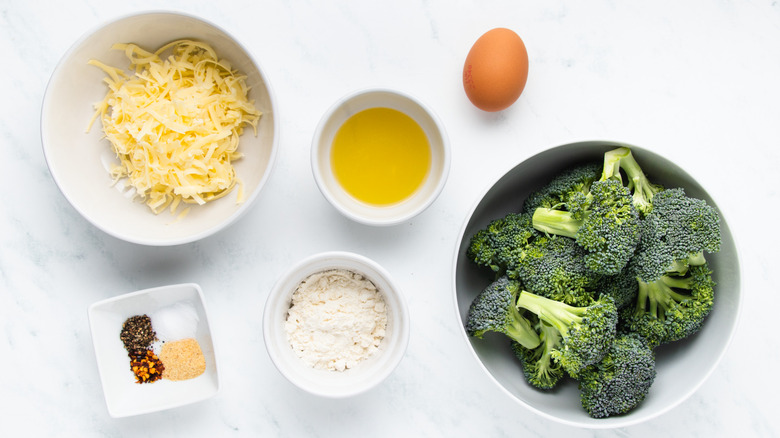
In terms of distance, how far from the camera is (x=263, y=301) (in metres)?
1.78

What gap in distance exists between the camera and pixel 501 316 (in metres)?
1.51

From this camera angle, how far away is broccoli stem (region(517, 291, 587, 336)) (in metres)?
1.48

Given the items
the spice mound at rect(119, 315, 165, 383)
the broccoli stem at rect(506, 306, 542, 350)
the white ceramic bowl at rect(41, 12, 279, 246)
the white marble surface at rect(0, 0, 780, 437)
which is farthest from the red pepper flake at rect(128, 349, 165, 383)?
the broccoli stem at rect(506, 306, 542, 350)

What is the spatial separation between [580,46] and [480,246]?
2.33ft

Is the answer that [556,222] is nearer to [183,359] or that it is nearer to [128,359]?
[183,359]

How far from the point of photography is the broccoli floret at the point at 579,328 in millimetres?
1454

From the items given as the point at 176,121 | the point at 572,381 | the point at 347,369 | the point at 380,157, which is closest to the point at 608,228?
the point at 572,381

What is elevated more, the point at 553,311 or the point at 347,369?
the point at 553,311

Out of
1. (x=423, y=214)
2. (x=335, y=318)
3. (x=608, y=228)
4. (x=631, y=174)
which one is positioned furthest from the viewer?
(x=423, y=214)

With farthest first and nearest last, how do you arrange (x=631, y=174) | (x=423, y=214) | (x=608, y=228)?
(x=423, y=214), (x=631, y=174), (x=608, y=228)

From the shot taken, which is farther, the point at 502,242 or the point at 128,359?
the point at 128,359

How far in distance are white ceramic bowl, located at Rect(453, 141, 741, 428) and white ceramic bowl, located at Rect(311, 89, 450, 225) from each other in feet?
0.53

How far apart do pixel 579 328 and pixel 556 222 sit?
0.28 m

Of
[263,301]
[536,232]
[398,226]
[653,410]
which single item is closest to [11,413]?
[263,301]
